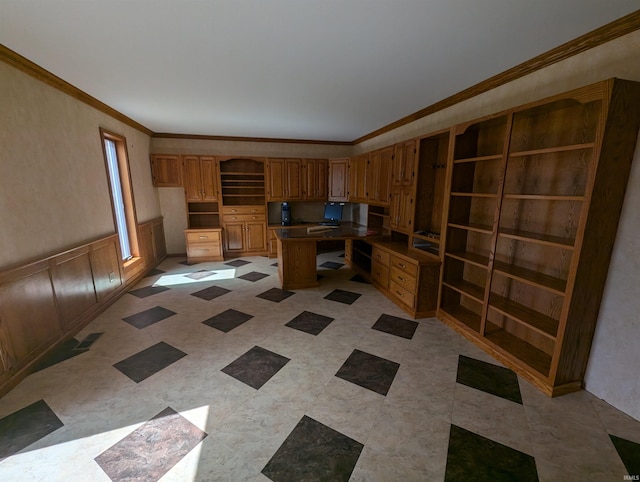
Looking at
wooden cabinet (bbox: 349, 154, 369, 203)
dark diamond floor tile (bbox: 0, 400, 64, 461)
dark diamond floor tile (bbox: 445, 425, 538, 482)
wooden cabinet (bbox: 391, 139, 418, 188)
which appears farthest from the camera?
wooden cabinet (bbox: 349, 154, 369, 203)

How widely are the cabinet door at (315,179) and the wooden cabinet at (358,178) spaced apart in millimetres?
747

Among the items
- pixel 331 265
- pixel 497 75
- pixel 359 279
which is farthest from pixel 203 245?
pixel 497 75

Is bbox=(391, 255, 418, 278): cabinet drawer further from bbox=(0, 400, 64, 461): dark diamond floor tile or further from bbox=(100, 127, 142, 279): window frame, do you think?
bbox=(100, 127, 142, 279): window frame

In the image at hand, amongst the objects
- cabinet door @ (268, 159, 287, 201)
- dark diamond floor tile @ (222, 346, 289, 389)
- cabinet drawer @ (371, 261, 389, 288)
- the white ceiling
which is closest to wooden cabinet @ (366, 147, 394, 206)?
the white ceiling

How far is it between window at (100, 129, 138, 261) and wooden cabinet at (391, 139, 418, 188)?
13.1 ft

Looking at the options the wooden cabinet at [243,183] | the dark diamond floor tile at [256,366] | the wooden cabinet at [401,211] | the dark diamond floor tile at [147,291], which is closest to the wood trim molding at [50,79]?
the wooden cabinet at [243,183]

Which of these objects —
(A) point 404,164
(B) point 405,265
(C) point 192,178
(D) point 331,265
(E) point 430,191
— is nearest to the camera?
(B) point 405,265

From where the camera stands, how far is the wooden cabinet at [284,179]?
5570 mm

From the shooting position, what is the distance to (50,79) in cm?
251

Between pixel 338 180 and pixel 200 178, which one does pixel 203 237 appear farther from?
pixel 338 180

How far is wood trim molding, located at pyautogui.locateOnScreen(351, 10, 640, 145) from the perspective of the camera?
170 cm

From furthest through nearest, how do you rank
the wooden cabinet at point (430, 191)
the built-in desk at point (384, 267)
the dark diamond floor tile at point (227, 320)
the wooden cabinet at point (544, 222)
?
the wooden cabinet at point (430, 191) → the built-in desk at point (384, 267) → the dark diamond floor tile at point (227, 320) → the wooden cabinet at point (544, 222)

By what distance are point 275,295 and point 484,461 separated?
2802 mm

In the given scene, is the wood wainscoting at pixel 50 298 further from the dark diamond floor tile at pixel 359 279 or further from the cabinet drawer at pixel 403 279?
the cabinet drawer at pixel 403 279
